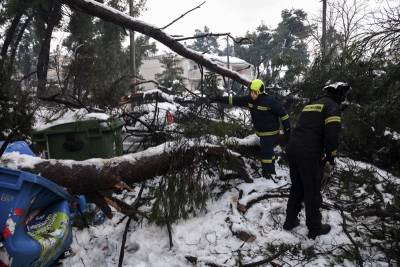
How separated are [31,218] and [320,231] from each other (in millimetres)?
2643

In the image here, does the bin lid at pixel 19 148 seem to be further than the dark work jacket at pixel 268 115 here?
No

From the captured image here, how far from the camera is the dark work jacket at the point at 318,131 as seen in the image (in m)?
3.52

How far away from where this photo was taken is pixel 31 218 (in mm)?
2803

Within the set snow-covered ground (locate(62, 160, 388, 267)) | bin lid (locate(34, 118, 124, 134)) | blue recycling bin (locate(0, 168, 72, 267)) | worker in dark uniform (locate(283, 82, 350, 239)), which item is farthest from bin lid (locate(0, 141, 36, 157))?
worker in dark uniform (locate(283, 82, 350, 239))

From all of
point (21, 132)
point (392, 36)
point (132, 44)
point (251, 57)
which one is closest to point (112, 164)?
point (21, 132)

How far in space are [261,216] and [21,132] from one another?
12.4 feet

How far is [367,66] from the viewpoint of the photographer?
21.2ft

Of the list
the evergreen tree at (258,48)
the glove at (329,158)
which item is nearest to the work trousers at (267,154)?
the glove at (329,158)

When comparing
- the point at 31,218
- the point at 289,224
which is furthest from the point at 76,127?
the point at 289,224

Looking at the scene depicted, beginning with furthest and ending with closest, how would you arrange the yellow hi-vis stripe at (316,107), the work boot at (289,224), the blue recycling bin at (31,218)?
the work boot at (289,224), the yellow hi-vis stripe at (316,107), the blue recycling bin at (31,218)

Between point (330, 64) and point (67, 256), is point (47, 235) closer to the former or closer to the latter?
point (67, 256)

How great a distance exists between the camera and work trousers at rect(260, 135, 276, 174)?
4945 millimetres

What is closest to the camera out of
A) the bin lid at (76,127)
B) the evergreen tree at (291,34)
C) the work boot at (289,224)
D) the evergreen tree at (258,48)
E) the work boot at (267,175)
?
the work boot at (289,224)

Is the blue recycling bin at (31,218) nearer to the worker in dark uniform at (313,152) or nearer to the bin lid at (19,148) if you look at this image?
the bin lid at (19,148)
